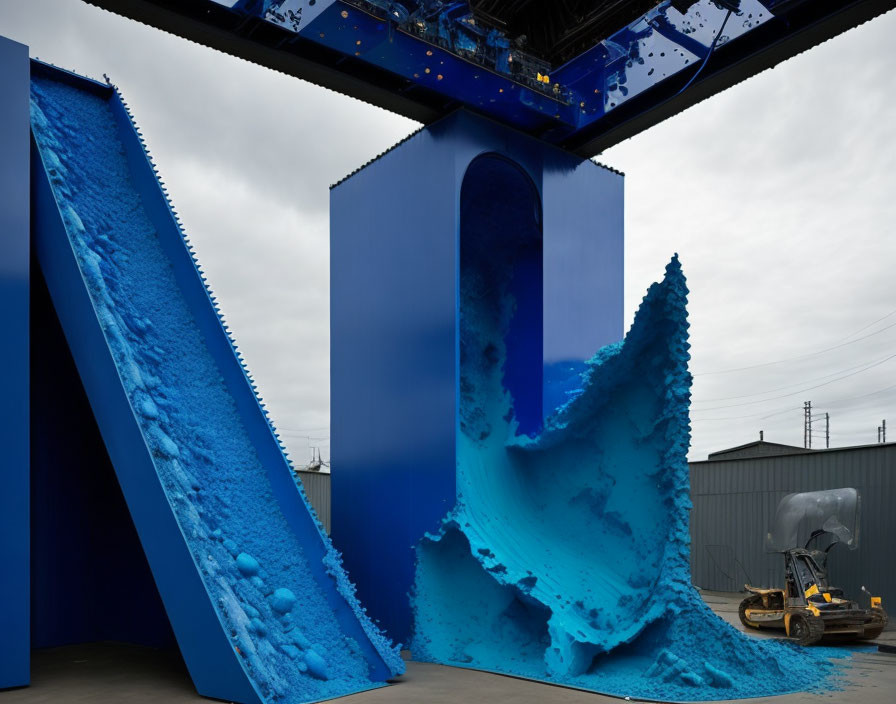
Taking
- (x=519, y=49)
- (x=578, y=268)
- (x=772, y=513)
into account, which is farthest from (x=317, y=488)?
(x=519, y=49)

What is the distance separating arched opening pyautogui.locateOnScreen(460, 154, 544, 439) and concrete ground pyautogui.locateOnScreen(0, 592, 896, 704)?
12.8 feet

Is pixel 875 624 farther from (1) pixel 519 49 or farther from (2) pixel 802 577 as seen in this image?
(1) pixel 519 49

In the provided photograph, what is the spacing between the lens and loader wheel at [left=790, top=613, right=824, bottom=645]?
398 inches

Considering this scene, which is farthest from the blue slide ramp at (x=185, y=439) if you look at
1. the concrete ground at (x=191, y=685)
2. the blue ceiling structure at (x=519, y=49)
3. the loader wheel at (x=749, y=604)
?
the loader wheel at (x=749, y=604)

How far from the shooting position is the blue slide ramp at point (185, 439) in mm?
6805

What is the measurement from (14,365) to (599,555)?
680 cm

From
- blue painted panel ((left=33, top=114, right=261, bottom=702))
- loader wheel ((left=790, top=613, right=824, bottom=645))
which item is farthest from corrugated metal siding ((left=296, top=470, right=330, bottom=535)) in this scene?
blue painted panel ((left=33, top=114, right=261, bottom=702))

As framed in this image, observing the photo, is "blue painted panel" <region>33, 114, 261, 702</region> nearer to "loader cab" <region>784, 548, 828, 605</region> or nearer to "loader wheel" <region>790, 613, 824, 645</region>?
"loader wheel" <region>790, 613, 824, 645</region>

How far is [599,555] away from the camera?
9.57 meters

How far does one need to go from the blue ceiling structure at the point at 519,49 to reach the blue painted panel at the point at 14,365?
220 cm

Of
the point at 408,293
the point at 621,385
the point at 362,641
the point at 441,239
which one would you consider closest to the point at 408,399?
the point at 408,293

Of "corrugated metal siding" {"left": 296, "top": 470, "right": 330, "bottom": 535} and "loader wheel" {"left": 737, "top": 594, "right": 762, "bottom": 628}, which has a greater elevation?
"corrugated metal siding" {"left": 296, "top": 470, "right": 330, "bottom": 535}

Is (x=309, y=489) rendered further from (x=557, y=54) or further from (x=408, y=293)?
(x=557, y=54)

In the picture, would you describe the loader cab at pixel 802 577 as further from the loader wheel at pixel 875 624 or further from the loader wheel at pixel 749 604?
the loader wheel at pixel 749 604
